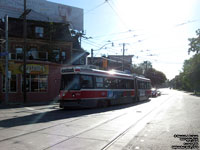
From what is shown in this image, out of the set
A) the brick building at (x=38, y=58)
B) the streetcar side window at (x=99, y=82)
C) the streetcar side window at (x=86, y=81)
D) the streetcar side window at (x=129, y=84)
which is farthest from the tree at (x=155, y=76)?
the streetcar side window at (x=86, y=81)

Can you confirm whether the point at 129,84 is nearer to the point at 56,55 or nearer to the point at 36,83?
the point at 36,83

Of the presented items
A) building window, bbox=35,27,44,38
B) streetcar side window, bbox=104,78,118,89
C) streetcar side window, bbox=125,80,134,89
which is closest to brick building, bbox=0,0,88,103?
building window, bbox=35,27,44,38

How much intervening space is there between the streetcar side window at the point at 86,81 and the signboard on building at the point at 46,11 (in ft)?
76.7

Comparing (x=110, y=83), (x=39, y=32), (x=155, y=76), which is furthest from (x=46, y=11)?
(x=155, y=76)

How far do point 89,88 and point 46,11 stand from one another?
2814 cm

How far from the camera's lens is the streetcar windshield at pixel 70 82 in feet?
50.5

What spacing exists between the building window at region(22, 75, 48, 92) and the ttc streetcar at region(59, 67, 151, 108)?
10133 millimetres

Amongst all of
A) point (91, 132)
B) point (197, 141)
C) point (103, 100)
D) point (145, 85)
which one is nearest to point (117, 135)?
point (91, 132)

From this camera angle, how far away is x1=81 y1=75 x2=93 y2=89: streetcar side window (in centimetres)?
1554

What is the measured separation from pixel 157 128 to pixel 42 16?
34761 mm

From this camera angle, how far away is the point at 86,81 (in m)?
15.8

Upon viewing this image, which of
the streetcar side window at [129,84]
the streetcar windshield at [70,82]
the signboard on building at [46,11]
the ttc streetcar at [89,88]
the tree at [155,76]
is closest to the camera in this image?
the ttc streetcar at [89,88]

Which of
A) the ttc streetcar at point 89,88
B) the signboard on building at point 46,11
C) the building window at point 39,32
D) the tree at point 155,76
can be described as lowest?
the ttc streetcar at point 89,88

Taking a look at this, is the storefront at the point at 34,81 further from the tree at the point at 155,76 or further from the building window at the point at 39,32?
the tree at the point at 155,76
